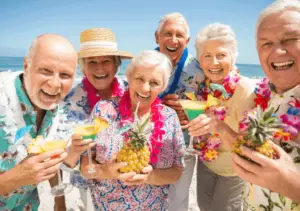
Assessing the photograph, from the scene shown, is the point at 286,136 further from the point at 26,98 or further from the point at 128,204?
the point at 26,98

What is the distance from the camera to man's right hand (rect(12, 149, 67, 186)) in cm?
184

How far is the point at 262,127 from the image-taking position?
164 centimetres

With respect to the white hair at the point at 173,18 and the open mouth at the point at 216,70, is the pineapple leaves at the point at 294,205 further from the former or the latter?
the white hair at the point at 173,18

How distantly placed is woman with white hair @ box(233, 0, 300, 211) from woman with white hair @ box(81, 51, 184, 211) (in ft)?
2.65

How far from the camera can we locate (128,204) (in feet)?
7.79

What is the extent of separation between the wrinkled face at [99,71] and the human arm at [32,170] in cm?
147

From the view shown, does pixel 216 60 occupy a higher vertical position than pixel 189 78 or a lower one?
higher

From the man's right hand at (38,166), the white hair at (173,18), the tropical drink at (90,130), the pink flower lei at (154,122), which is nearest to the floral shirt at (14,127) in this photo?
the man's right hand at (38,166)

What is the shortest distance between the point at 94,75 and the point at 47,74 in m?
1.01

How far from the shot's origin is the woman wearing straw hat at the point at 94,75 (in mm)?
3127

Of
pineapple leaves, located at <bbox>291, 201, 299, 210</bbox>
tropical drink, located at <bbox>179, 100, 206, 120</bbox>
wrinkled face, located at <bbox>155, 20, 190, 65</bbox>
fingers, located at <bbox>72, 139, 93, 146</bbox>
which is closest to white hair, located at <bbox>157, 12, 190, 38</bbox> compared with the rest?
wrinkled face, located at <bbox>155, 20, 190, 65</bbox>

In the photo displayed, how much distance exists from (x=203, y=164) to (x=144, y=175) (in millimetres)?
1562

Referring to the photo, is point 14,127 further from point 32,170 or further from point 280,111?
point 280,111

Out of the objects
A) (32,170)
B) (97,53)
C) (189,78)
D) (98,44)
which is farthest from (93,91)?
(32,170)
